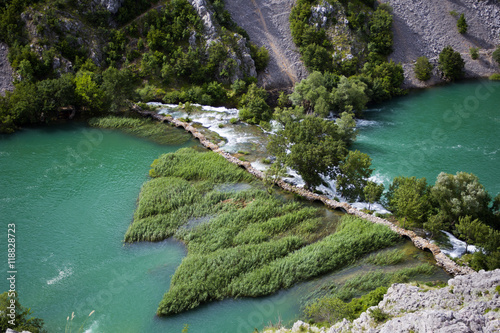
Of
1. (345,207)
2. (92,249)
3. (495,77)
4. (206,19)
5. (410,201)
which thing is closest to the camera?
(410,201)

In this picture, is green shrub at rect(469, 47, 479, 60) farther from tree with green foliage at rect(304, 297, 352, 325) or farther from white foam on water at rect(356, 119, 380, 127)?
tree with green foliage at rect(304, 297, 352, 325)

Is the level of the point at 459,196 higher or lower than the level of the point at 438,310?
higher

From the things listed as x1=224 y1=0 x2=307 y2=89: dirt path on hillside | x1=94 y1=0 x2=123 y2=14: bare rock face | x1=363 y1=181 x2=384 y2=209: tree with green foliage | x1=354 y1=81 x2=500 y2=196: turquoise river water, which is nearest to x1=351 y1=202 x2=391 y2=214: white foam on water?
x1=363 y1=181 x2=384 y2=209: tree with green foliage

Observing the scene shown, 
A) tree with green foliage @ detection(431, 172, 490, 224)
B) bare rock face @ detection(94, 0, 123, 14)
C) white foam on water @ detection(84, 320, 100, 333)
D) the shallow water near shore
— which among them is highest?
bare rock face @ detection(94, 0, 123, 14)

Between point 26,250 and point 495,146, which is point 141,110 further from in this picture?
point 495,146

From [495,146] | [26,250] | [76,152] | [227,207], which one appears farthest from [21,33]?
[495,146]

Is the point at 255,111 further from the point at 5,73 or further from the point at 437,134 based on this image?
the point at 5,73

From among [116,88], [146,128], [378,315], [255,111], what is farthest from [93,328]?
[116,88]
